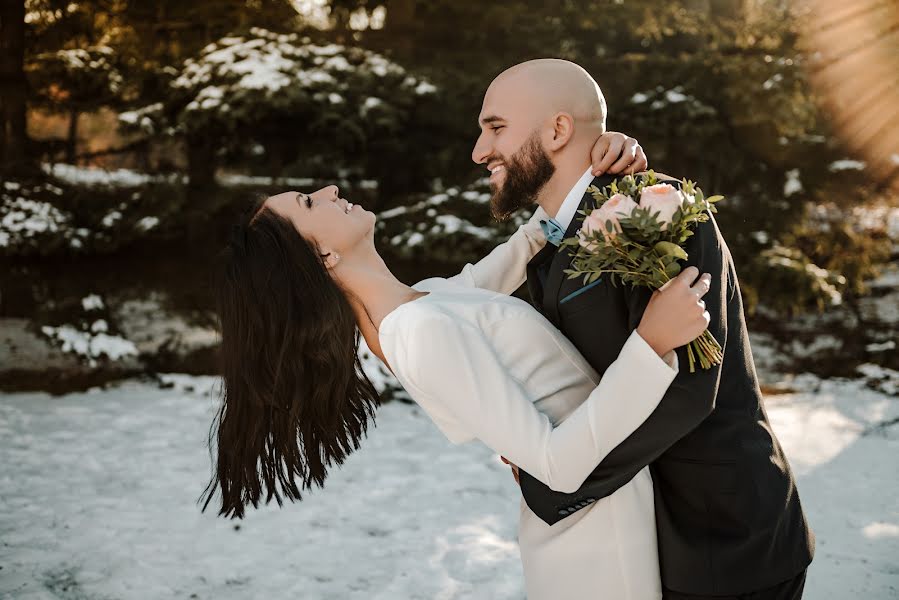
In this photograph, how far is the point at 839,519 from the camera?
4941 millimetres

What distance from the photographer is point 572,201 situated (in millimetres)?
2146

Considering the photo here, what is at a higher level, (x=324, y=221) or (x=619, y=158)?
(x=619, y=158)

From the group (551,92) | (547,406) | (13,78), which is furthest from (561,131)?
(13,78)

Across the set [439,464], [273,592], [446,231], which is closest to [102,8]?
[446,231]

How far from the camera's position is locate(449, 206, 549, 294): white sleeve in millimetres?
2707

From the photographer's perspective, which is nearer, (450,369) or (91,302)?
(450,369)

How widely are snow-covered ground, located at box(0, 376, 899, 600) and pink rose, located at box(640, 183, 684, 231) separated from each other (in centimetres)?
295

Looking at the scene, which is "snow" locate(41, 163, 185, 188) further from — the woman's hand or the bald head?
the woman's hand

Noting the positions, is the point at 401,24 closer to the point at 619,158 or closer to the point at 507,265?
the point at 507,265

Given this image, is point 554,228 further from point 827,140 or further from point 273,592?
point 827,140

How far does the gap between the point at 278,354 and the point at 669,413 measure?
1107mm

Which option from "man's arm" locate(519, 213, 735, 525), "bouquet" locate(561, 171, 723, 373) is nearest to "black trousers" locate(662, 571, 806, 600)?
"man's arm" locate(519, 213, 735, 525)

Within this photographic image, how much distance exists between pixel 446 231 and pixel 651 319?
16.1ft

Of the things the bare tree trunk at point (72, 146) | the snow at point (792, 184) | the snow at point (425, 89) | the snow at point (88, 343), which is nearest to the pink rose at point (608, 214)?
the snow at point (425, 89)
